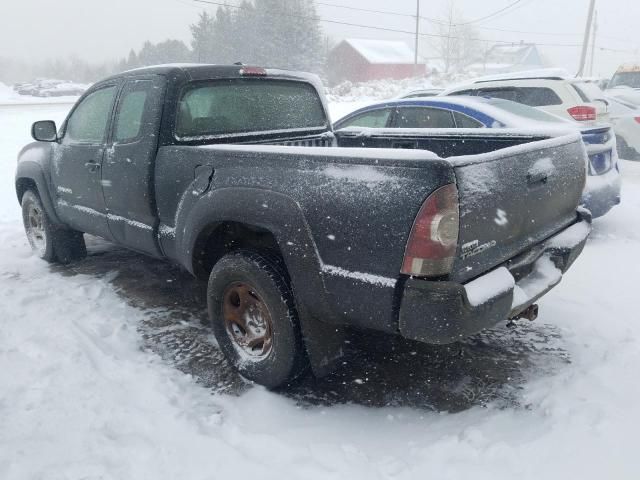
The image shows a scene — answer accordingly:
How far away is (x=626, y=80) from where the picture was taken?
14289 mm

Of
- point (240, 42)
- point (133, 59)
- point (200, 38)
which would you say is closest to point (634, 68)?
point (240, 42)

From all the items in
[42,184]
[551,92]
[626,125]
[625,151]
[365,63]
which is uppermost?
[365,63]

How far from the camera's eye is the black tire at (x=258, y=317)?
9.60 ft

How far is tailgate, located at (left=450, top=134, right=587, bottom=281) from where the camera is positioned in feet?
7.77

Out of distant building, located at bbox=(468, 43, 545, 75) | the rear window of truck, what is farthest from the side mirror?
distant building, located at bbox=(468, 43, 545, 75)

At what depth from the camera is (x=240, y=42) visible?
5288 cm

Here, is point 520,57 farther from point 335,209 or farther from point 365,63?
point 335,209

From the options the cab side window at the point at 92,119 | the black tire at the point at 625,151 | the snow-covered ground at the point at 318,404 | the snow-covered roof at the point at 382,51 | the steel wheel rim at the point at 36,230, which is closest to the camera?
the snow-covered ground at the point at 318,404

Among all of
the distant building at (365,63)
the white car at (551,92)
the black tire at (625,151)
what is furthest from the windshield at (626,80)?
the distant building at (365,63)

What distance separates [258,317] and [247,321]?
0.10m

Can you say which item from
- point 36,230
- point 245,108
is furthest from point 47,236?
point 245,108

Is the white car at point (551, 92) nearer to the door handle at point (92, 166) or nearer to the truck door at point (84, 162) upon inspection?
the truck door at point (84, 162)

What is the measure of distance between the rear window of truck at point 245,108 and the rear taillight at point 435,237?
2.04m

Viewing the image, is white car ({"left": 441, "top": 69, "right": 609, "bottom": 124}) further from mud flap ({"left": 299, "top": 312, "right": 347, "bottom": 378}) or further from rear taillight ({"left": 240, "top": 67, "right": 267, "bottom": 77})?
mud flap ({"left": 299, "top": 312, "right": 347, "bottom": 378})
